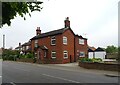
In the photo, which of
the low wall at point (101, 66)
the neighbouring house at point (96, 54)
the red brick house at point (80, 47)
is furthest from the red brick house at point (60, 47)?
the low wall at point (101, 66)

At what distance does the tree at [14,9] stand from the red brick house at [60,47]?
37.6 m

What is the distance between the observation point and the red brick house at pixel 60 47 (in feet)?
153

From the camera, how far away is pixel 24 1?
730 cm

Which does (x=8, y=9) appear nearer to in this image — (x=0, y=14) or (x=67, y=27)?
(x=0, y=14)

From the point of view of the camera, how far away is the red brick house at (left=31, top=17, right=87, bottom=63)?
4672 centimetres

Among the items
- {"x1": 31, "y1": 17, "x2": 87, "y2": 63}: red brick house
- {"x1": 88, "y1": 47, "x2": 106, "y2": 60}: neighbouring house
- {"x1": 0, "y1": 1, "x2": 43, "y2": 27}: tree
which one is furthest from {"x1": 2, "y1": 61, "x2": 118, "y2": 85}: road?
{"x1": 88, "y1": 47, "x2": 106, "y2": 60}: neighbouring house

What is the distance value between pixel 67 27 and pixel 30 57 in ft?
37.7

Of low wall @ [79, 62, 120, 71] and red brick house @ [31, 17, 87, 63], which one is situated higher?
red brick house @ [31, 17, 87, 63]

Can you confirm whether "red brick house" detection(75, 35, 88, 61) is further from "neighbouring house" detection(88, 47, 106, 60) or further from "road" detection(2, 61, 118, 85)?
"road" detection(2, 61, 118, 85)

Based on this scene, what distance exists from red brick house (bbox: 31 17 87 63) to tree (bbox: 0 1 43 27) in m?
37.6

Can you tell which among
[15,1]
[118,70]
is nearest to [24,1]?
[15,1]

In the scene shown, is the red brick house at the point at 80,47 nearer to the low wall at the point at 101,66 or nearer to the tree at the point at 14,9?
the low wall at the point at 101,66

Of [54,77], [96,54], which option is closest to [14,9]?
[54,77]

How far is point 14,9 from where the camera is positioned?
7547 mm
